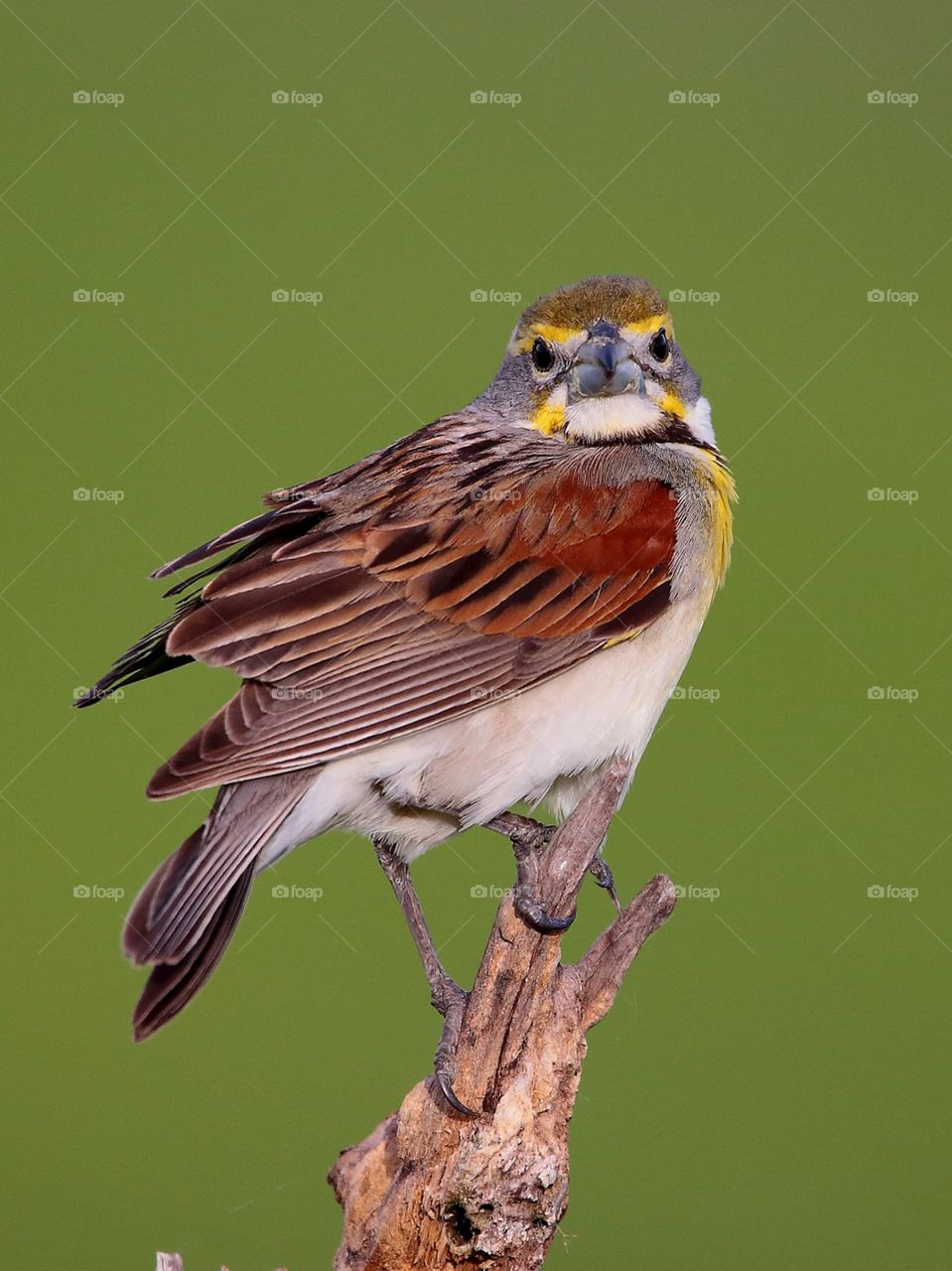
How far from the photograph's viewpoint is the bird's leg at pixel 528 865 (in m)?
6.00

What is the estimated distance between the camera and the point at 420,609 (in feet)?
21.8

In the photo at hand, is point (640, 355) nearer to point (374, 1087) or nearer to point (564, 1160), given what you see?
point (564, 1160)

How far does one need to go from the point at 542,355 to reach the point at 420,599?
58.6 inches

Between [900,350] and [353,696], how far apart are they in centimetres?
1073

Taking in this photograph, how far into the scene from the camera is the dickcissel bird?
6.25 metres

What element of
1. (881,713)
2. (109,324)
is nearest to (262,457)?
(109,324)

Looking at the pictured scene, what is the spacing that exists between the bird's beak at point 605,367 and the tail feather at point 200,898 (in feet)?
7.00
